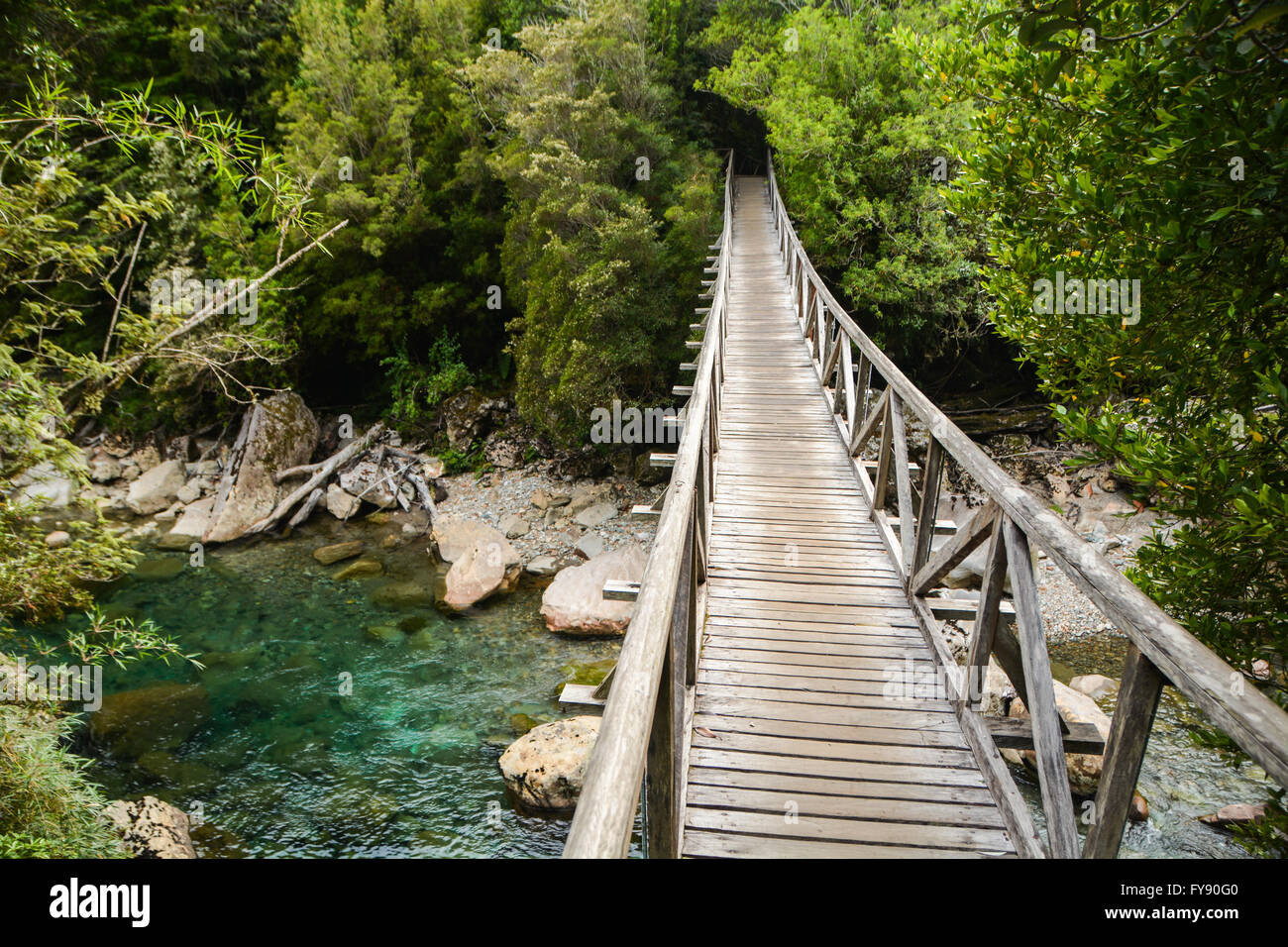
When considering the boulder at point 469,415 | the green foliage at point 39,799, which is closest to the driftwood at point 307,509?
the boulder at point 469,415

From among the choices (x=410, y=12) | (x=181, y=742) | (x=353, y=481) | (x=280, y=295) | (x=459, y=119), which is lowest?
(x=181, y=742)

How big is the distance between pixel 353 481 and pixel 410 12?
12177 millimetres

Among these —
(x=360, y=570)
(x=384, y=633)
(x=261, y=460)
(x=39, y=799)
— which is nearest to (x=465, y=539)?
(x=360, y=570)

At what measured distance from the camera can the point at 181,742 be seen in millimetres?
7508

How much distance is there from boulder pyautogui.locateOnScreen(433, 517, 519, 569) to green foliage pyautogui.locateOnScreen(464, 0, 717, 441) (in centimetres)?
265

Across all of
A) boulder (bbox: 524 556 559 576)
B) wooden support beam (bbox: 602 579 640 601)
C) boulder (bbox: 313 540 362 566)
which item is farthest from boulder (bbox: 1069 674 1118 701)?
boulder (bbox: 313 540 362 566)

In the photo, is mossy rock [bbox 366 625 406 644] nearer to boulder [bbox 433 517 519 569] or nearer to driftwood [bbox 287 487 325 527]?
boulder [bbox 433 517 519 569]

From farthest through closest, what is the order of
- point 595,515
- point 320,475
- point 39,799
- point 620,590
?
1. point 320,475
2. point 595,515
3. point 39,799
4. point 620,590

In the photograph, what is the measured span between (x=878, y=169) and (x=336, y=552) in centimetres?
1260

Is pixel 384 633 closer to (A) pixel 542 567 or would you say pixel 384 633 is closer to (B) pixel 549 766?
(A) pixel 542 567

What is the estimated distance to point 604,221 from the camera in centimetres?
1214
